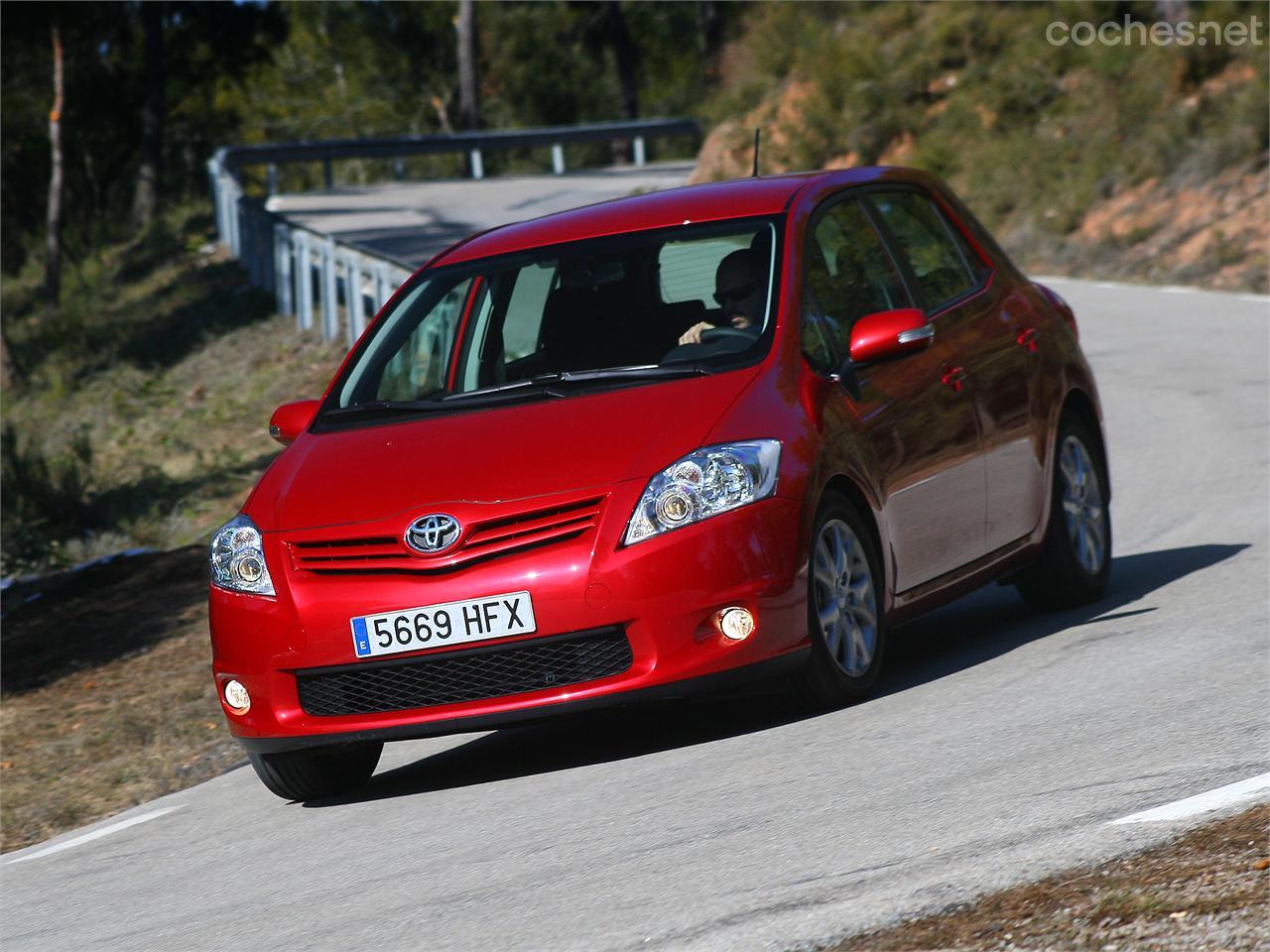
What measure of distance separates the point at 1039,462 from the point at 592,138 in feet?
123

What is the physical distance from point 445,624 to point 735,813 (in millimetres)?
1115

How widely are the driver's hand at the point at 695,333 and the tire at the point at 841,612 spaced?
818 mm

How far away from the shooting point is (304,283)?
2227cm

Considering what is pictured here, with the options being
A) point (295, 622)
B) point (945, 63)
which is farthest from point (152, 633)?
point (945, 63)

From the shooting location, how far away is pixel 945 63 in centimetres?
3547

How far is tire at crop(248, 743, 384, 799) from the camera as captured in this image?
6.73 meters

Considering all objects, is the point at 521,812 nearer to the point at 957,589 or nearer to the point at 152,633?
the point at 957,589

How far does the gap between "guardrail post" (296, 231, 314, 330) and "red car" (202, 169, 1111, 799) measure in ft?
47.2

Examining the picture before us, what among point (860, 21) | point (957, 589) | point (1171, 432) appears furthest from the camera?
point (860, 21)

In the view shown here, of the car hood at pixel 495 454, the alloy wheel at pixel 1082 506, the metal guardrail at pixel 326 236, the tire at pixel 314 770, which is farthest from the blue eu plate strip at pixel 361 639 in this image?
the metal guardrail at pixel 326 236

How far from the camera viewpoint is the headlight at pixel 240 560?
6449 mm

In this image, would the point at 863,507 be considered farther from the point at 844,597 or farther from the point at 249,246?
the point at 249,246

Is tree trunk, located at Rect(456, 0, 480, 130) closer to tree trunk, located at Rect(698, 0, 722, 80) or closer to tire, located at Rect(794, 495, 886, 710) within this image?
tree trunk, located at Rect(698, 0, 722, 80)

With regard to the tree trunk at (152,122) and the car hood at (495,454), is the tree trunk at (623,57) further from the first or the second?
the car hood at (495,454)
